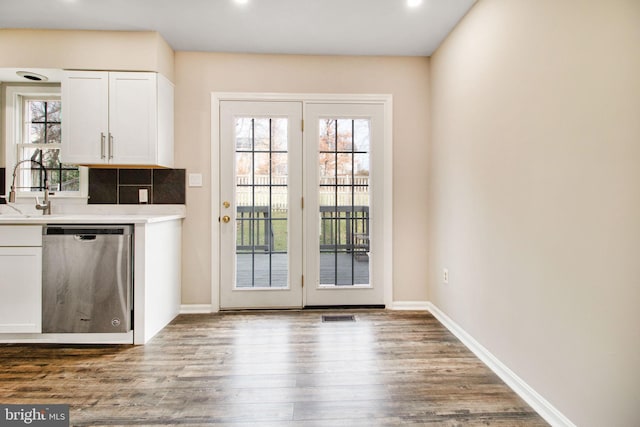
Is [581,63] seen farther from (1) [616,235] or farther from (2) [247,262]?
(2) [247,262]

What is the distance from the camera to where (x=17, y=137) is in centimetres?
Answer: 302

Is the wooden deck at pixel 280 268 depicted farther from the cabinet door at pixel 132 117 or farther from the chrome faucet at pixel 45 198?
the chrome faucet at pixel 45 198

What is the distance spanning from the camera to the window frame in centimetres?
299

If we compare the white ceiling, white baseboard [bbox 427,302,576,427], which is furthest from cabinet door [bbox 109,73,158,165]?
white baseboard [bbox 427,302,576,427]

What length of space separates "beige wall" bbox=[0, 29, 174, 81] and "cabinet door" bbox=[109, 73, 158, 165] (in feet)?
0.38

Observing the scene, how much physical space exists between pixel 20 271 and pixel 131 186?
3.37ft

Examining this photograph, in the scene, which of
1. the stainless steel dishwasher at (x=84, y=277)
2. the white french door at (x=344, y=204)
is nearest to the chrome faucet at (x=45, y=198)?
the stainless steel dishwasher at (x=84, y=277)

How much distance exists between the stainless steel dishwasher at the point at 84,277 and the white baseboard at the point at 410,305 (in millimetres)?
2312

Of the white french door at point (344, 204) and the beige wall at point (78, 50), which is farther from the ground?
the beige wall at point (78, 50)

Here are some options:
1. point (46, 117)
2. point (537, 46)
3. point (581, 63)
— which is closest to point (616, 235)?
point (581, 63)

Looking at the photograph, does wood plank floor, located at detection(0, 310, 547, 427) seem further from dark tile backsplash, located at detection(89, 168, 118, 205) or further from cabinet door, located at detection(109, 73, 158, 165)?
cabinet door, located at detection(109, 73, 158, 165)

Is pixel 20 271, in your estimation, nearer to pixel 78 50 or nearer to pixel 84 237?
pixel 84 237

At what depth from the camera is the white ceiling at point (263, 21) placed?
2375mm

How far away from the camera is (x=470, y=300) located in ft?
7.93
